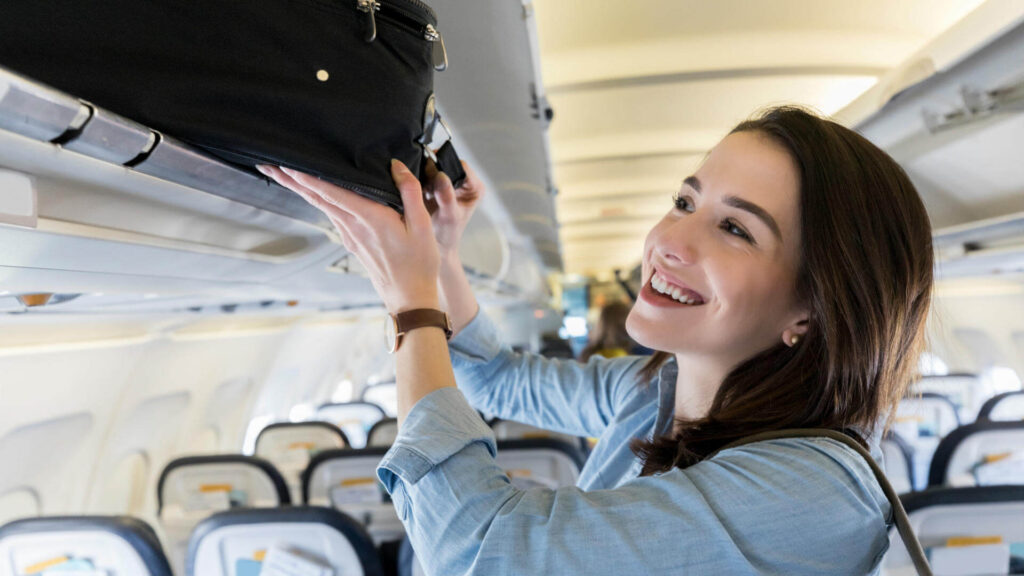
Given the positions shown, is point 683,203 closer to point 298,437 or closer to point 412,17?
point 412,17

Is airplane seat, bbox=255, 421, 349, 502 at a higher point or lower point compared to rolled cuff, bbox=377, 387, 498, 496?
lower

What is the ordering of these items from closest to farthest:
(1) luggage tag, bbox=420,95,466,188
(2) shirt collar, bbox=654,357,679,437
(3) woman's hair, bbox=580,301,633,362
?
1. (1) luggage tag, bbox=420,95,466,188
2. (2) shirt collar, bbox=654,357,679,437
3. (3) woman's hair, bbox=580,301,633,362

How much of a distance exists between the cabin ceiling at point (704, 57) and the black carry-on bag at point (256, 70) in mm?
1258

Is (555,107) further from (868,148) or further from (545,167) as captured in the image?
(868,148)

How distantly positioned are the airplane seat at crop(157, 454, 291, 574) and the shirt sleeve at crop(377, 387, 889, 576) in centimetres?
266

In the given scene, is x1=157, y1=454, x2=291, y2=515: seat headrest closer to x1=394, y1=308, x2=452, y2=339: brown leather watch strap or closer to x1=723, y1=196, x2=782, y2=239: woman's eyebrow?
x1=394, y1=308, x2=452, y2=339: brown leather watch strap

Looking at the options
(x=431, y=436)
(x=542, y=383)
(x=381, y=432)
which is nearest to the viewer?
(x=431, y=436)

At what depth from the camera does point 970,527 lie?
208 cm

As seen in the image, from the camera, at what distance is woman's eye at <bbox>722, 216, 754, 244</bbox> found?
119 cm

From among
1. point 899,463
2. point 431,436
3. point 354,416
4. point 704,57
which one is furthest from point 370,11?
point 354,416

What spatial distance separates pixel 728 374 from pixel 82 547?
206 centimetres

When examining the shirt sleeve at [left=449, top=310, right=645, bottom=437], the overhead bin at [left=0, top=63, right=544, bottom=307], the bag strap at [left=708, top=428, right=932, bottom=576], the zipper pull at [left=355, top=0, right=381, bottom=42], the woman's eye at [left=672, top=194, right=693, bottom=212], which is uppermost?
the zipper pull at [left=355, top=0, right=381, bottom=42]

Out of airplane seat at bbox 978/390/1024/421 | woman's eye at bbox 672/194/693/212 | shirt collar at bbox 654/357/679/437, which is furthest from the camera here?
airplane seat at bbox 978/390/1024/421

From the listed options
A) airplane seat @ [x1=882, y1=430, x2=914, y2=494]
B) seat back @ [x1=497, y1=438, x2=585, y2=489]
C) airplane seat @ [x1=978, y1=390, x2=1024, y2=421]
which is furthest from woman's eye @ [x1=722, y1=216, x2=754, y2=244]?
airplane seat @ [x1=978, y1=390, x2=1024, y2=421]
